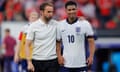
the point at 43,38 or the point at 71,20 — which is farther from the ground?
the point at 71,20

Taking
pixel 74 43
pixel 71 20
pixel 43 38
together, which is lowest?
pixel 74 43

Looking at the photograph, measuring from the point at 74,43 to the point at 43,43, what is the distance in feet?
1.89

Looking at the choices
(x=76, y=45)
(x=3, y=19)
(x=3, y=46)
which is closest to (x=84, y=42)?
(x=76, y=45)

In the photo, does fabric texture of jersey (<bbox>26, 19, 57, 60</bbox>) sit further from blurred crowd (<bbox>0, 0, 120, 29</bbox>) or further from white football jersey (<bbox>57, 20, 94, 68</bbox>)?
blurred crowd (<bbox>0, 0, 120, 29</bbox>)

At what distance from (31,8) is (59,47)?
1012 cm

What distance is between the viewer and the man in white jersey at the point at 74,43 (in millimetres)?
10742

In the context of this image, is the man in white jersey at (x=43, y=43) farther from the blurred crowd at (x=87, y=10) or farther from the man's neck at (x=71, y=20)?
the blurred crowd at (x=87, y=10)

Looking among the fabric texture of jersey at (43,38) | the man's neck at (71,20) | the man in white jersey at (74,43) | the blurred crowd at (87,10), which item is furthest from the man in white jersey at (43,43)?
the blurred crowd at (87,10)

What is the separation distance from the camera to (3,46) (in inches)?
758

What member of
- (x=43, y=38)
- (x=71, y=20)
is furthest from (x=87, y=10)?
(x=43, y=38)

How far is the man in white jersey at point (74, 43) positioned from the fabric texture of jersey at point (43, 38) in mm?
126

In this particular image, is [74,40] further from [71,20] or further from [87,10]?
[87,10]

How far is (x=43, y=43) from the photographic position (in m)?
10.7

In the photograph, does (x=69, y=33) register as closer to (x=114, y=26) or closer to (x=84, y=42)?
(x=84, y=42)
